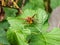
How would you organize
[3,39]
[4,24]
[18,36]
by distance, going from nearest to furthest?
[18,36]
[3,39]
[4,24]

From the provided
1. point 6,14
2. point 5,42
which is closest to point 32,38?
point 5,42

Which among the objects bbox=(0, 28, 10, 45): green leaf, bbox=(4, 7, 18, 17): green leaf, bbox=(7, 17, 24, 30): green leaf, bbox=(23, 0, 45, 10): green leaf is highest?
bbox=(23, 0, 45, 10): green leaf

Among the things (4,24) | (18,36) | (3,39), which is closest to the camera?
(18,36)

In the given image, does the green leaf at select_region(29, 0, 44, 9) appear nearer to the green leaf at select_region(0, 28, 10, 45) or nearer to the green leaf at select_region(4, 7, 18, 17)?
the green leaf at select_region(4, 7, 18, 17)

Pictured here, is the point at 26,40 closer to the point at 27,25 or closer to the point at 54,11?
the point at 27,25

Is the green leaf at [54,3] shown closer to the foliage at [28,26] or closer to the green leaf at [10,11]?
the foliage at [28,26]

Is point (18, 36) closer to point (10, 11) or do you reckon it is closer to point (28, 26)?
point (28, 26)

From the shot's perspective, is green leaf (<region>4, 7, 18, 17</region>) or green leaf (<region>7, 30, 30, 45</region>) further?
green leaf (<region>4, 7, 18, 17</region>)

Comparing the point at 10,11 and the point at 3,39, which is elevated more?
the point at 10,11

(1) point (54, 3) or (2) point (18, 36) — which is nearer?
(2) point (18, 36)

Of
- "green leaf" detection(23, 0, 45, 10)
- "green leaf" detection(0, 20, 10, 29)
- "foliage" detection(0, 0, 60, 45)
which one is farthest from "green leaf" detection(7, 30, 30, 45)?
"green leaf" detection(23, 0, 45, 10)

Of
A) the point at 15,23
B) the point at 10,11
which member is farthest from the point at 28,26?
the point at 10,11
